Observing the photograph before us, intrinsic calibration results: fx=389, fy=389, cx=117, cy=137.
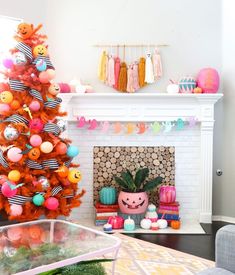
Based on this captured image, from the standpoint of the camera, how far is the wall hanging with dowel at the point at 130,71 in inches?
165

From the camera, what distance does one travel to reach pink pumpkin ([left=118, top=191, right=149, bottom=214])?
394 centimetres

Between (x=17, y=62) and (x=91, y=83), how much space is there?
1.24 meters

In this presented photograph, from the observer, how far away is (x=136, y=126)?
13.9 feet

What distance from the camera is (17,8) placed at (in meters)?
4.14

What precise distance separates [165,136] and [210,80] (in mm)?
772

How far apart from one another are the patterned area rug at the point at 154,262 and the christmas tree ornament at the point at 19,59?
1733 mm

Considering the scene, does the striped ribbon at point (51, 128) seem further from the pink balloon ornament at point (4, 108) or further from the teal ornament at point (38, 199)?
the teal ornament at point (38, 199)

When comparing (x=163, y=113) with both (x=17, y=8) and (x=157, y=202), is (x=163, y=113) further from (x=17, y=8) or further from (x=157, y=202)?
(x=17, y=8)


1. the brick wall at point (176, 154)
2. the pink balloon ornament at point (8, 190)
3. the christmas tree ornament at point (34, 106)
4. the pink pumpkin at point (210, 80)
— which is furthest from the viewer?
the brick wall at point (176, 154)

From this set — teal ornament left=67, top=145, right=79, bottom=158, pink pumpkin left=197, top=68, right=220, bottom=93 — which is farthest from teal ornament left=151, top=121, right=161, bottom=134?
teal ornament left=67, top=145, right=79, bottom=158

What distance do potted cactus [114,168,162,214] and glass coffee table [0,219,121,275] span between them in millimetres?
1543

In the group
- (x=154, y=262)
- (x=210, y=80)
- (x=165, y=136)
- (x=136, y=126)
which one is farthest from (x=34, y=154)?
(x=210, y=80)

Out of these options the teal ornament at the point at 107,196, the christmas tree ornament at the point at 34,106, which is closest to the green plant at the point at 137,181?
the teal ornament at the point at 107,196

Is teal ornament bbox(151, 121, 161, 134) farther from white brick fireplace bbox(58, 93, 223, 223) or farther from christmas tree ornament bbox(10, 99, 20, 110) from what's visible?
christmas tree ornament bbox(10, 99, 20, 110)
